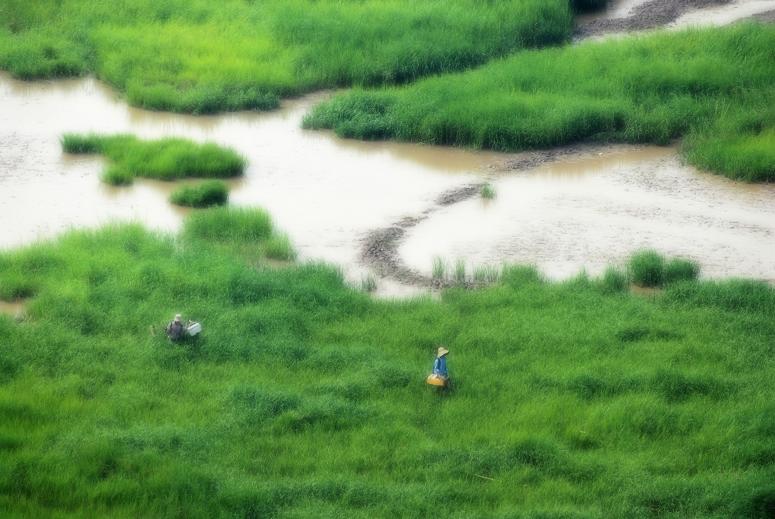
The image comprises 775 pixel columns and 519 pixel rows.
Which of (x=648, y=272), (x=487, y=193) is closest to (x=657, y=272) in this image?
(x=648, y=272)

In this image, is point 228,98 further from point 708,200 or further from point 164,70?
point 708,200

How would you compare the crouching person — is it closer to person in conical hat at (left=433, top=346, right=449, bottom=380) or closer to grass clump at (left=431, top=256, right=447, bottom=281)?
person in conical hat at (left=433, top=346, right=449, bottom=380)

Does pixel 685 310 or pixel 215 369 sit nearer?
pixel 215 369

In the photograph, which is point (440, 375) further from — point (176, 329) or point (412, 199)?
point (412, 199)

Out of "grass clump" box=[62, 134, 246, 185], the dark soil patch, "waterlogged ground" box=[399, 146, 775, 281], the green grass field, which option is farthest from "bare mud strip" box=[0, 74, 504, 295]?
the dark soil patch

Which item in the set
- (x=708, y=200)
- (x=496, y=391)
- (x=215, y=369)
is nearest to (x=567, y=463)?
(x=496, y=391)

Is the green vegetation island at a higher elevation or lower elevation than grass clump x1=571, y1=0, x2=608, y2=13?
lower

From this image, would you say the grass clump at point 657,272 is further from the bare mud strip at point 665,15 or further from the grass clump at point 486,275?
the bare mud strip at point 665,15
